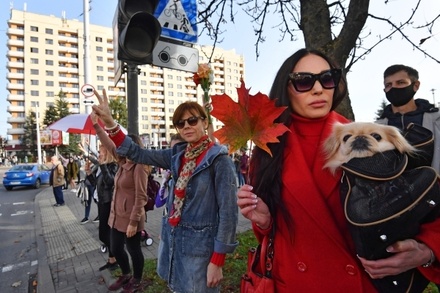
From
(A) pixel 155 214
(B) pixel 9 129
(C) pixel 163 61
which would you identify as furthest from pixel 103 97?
(B) pixel 9 129

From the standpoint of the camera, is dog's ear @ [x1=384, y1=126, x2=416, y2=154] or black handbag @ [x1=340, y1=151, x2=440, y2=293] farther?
dog's ear @ [x1=384, y1=126, x2=416, y2=154]

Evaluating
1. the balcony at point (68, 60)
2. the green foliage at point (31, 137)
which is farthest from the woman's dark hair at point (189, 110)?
the balcony at point (68, 60)

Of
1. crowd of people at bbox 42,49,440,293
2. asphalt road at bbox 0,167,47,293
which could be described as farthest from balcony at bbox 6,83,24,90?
crowd of people at bbox 42,49,440,293

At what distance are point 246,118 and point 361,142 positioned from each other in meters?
0.49

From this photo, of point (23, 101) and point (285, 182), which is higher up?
point (23, 101)

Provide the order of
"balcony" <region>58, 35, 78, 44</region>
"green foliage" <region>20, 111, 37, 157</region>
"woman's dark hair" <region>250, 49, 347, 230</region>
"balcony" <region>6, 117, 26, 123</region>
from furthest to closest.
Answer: "balcony" <region>58, 35, 78, 44</region>
"balcony" <region>6, 117, 26, 123</region>
"green foliage" <region>20, 111, 37, 157</region>
"woman's dark hair" <region>250, 49, 347, 230</region>

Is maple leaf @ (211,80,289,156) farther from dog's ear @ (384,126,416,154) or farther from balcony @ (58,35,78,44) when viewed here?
balcony @ (58,35,78,44)

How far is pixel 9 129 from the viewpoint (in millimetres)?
67875

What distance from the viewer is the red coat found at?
1275 millimetres

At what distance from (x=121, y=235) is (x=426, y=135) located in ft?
11.8

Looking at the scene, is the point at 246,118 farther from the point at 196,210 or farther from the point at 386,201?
the point at 196,210

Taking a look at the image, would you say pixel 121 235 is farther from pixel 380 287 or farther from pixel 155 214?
pixel 155 214

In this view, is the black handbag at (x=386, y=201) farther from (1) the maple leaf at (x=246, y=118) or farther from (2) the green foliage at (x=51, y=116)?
(2) the green foliage at (x=51, y=116)

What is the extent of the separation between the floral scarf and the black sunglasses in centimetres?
125
